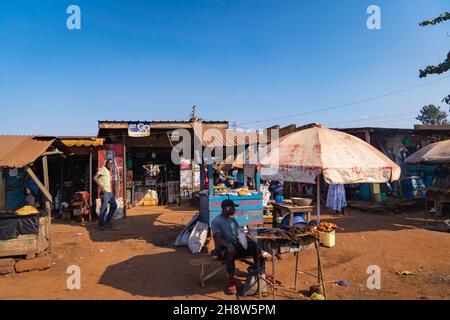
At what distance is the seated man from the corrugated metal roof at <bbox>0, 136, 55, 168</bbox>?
394 centimetres

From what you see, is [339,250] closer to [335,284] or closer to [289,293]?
[335,284]

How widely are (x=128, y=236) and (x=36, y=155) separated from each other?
3788 millimetres

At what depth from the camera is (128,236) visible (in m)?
9.20

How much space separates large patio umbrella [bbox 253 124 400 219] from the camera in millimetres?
4559

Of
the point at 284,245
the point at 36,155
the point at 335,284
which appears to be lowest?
the point at 335,284

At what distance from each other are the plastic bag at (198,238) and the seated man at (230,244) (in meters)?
2.18

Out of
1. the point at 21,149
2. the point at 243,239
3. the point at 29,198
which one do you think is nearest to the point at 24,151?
the point at 21,149

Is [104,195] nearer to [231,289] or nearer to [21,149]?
[21,149]

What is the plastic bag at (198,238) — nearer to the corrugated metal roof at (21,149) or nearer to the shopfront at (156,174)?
the corrugated metal roof at (21,149)

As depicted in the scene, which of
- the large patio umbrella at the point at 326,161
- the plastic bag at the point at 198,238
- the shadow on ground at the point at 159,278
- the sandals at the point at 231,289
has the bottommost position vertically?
the shadow on ground at the point at 159,278

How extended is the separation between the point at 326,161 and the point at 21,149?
6.25m

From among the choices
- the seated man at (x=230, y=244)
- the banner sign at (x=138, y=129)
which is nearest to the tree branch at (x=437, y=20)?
the seated man at (x=230, y=244)

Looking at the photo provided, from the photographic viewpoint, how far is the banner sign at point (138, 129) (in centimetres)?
1259

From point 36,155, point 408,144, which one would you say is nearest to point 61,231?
point 36,155
